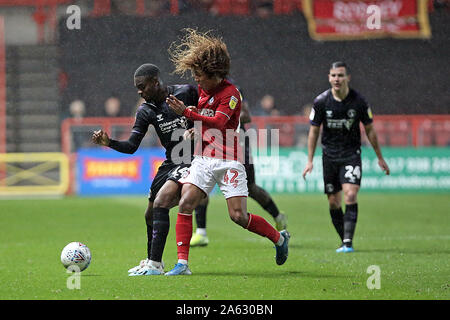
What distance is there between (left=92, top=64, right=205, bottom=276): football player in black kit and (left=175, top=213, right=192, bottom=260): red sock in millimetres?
148

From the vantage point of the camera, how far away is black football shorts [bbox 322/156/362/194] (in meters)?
10.0

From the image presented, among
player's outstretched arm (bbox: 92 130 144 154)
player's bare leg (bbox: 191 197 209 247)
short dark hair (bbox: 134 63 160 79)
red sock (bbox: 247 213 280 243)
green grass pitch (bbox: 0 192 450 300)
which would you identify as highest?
short dark hair (bbox: 134 63 160 79)

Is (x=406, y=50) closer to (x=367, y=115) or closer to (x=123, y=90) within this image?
(x=123, y=90)

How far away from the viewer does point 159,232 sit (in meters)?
7.68

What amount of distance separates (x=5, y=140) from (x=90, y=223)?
10.1 metres

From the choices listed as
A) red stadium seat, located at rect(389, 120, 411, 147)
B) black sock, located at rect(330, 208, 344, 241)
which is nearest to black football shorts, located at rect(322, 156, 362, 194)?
black sock, located at rect(330, 208, 344, 241)

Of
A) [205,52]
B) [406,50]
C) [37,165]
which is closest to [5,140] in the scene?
[37,165]

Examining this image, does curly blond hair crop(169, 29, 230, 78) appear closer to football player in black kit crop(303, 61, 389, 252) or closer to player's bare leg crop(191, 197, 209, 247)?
football player in black kit crop(303, 61, 389, 252)

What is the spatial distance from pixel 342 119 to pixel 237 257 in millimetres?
2143

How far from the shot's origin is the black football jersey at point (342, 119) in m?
10.1

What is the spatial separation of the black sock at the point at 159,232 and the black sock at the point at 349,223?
284cm

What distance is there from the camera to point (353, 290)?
6703mm

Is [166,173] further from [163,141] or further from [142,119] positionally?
[142,119]

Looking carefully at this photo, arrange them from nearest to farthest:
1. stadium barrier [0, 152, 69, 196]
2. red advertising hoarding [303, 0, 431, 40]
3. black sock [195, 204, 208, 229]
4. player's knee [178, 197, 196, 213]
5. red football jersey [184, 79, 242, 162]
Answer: red football jersey [184, 79, 242, 162]
player's knee [178, 197, 196, 213]
black sock [195, 204, 208, 229]
stadium barrier [0, 152, 69, 196]
red advertising hoarding [303, 0, 431, 40]
